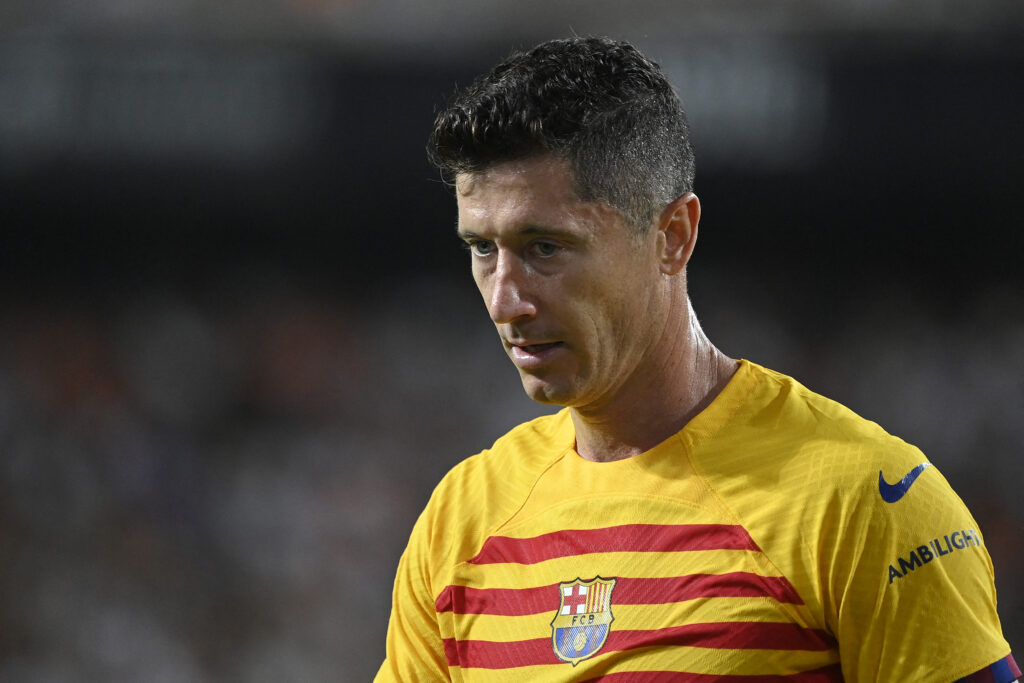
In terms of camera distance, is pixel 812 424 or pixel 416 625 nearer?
pixel 812 424

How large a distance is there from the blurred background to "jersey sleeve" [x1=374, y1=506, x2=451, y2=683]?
3.01m

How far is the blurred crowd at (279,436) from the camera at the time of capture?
16.3ft

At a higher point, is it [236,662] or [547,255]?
[547,255]

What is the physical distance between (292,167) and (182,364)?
43.0 inches

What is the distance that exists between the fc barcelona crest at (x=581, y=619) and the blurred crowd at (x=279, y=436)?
3.31 metres

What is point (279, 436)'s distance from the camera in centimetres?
526

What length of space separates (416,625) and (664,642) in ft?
1.68

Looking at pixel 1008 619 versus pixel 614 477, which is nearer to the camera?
pixel 614 477

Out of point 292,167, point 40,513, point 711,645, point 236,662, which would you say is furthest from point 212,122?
point 711,645

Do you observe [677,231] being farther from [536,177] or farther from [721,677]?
[721,677]

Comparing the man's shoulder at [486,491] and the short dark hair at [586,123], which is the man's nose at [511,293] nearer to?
the short dark hair at [586,123]

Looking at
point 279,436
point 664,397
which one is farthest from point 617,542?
point 279,436

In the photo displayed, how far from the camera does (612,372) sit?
5.74ft

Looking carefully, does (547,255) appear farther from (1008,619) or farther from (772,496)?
(1008,619)
